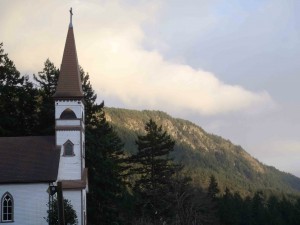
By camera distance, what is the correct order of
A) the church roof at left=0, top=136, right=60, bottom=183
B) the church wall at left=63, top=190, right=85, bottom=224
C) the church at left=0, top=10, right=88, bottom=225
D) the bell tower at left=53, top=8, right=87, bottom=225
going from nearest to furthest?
the church at left=0, top=10, right=88, bottom=225, the church roof at left=0, top=136, right=60, bottom=183, the church wall at left=63, top=190, right=85, bottom=224, the bell tower at left=53, top=8, right=87, bottom=225

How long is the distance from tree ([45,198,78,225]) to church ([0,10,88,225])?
147 cm

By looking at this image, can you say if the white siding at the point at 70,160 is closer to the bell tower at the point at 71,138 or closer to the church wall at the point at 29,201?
the bell tower at the point at 71,138

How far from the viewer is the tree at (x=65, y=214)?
36.8 meters

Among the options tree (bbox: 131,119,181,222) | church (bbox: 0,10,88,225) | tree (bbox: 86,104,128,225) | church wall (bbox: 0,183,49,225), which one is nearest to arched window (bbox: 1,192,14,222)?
church (bbox: 0,10,88,225)

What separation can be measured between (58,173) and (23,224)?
4433 millimetres

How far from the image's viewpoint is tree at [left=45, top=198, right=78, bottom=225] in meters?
36.8

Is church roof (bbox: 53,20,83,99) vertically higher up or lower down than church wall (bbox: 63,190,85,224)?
higher up

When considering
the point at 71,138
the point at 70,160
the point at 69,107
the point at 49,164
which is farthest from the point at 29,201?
the point at 69,107

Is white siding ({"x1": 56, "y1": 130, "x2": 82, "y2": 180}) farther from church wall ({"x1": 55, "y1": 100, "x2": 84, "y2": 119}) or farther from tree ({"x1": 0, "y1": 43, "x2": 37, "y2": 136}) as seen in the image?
tree ({"x1": 0, "y1": 43, "x2": 37, "y2": 136})

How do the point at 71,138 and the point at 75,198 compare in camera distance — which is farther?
the point at 71,138

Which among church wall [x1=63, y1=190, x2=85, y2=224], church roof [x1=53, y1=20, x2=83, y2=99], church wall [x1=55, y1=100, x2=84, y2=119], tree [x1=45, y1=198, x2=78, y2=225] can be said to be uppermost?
church roof [x1=53, y1=20, x2=83, y2=99]

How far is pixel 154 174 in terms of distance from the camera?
55.9 metres

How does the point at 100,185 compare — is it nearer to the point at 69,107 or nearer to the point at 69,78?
the point at 69,107

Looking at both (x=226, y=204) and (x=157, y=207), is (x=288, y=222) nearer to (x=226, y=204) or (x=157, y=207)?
(x=226, y=204)
